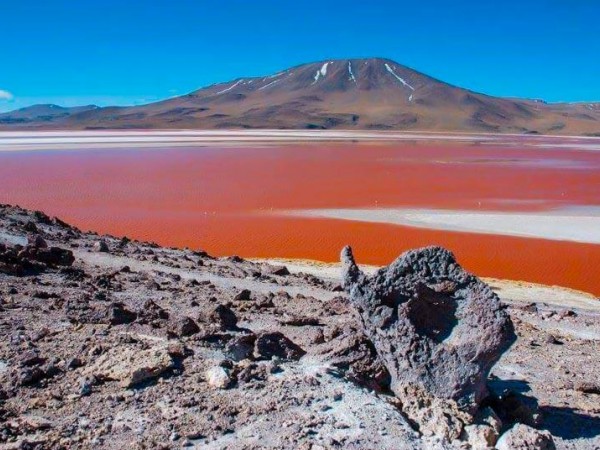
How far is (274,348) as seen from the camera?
17.9ft

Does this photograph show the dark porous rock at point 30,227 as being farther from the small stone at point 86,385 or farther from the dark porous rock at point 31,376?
the small stone at point 86,385

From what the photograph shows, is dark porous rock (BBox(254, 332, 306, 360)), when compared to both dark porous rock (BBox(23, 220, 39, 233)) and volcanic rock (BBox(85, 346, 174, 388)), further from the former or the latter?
dark porous rock (BBox(23, 220, 39, 233))

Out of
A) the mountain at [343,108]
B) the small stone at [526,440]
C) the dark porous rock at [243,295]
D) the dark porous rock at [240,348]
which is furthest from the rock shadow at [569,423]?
the mountain at [343,108]

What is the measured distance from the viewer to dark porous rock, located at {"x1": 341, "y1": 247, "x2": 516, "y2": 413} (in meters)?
4.61

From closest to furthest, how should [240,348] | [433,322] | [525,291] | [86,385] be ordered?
[86,385]
[433,322]
[240,348]
[525,291]

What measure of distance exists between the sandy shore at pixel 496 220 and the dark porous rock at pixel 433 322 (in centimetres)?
1469

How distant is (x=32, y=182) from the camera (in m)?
29.9

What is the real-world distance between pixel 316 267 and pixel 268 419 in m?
9.45

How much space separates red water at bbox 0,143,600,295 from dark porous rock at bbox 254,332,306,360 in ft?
32.1

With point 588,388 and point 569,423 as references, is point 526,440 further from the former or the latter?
point 588,388

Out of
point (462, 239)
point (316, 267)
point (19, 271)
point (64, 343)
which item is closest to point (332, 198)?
point (462, 239)

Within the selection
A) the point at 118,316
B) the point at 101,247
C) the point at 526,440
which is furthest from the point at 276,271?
the point at 526,440

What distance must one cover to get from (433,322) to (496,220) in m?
17.1

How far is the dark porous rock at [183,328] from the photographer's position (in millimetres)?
5703
